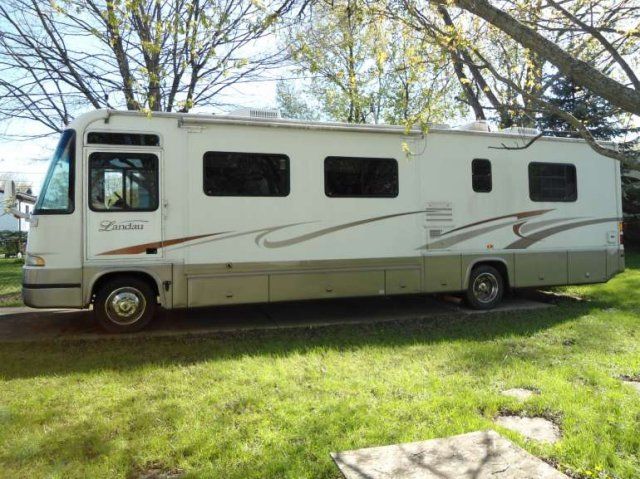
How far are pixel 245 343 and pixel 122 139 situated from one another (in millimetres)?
3178

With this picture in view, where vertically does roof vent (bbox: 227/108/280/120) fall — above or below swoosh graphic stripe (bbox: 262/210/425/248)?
above

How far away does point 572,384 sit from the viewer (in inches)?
188

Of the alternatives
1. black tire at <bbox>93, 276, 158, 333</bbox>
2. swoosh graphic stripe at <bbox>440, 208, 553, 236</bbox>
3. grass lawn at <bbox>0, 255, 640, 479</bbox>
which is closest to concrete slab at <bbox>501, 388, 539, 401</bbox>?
grass lawn at <bbox>0, 255, 640, 479</bbox>

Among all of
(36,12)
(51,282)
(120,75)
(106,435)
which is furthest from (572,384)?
(36,12)

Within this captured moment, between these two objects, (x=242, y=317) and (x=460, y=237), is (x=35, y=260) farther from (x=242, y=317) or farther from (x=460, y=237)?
(x=460, y=237)

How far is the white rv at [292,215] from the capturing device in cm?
683

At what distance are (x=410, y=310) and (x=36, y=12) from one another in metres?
10.4

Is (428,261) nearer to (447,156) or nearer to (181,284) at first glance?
(447,156)

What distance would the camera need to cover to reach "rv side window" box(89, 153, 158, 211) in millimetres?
6855

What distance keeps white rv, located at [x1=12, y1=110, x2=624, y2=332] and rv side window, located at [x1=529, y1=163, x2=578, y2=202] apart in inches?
0.9

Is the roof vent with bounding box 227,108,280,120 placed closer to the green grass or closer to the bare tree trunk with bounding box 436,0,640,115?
the bare tree trunk with bounding box 436,0,640,115

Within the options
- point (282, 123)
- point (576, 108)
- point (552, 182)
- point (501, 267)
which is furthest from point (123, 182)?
point (576, 108)

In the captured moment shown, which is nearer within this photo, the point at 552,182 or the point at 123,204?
the point at 123,204

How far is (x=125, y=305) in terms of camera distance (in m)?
7.04
